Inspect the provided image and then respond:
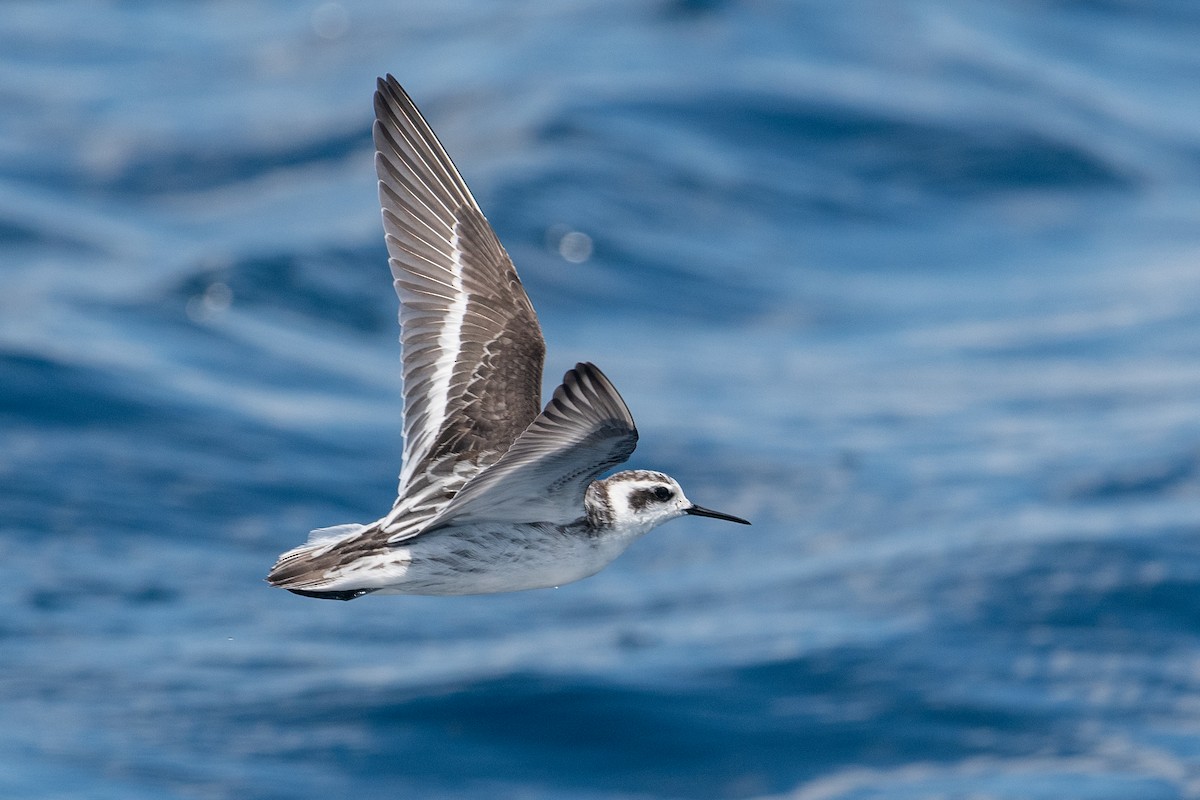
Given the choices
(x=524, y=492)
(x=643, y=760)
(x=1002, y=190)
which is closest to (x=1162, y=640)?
(x=643, y=760)

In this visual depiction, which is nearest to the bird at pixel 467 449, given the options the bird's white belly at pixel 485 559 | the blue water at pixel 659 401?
the bird's white belly at pixel 485 559

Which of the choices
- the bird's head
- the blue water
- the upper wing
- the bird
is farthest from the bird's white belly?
the blue water

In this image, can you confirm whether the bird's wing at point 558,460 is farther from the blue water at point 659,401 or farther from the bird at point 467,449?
the blue water at point 659,401

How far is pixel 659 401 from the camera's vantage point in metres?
31.4

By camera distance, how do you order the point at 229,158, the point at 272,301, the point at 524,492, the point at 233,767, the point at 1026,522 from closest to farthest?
the point at 524,492 < the point at 233,767 < the point at 1026,522 < the point at 272,301 < the point at 229,158

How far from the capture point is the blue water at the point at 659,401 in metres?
22.6

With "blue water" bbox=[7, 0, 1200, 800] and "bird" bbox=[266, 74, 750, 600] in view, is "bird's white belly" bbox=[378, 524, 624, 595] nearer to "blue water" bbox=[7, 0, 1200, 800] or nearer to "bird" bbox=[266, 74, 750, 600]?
"bird" bbox=[266, 74, 750, 600]

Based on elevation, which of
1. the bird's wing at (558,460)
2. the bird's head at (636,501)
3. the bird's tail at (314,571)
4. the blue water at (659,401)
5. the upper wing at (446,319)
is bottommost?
the bird's tail at (314,571)

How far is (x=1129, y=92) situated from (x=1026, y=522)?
1999cm

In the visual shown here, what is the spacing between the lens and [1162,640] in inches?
967

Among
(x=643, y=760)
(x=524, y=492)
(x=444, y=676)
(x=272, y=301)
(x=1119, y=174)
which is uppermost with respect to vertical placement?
(x=1119, y=174)

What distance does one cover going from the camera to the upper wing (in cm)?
862

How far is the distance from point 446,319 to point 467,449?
2.81 feet

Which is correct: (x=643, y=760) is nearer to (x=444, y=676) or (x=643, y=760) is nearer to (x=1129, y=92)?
(x=444, y=676)
